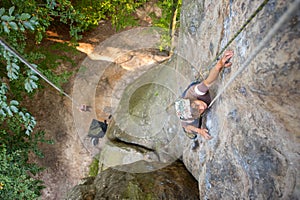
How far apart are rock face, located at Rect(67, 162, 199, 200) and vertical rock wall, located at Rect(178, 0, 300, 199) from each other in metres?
0.40

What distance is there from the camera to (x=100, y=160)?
6316 millimetres

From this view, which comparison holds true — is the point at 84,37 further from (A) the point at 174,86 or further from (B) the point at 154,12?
(A) the point at 174,86

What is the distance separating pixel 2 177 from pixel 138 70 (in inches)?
163

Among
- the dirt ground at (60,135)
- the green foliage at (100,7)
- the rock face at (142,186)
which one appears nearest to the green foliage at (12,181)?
the rock face at (142,186)

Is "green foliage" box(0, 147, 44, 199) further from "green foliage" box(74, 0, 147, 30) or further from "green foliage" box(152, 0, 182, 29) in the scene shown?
"green foliage" box(152, 0, 182, 29)

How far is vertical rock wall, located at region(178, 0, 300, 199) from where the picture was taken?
1.68 meters

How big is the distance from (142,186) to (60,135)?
12.6ft

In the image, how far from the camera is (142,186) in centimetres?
345

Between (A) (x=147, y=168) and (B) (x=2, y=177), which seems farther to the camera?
(A) (x=147, y=168)

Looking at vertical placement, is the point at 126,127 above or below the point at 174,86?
below

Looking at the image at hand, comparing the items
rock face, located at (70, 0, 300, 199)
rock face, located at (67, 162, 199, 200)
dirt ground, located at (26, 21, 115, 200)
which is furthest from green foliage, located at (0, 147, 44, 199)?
dirt ground, located at (26, 21, 115, 200)

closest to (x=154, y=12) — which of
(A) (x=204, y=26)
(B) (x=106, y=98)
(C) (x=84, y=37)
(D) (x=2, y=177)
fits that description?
(C) (x=84, y=37)

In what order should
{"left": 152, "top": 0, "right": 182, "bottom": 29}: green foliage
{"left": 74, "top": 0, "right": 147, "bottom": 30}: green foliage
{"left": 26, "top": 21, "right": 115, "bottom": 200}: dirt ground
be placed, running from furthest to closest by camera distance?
{"left": 26, "top": 21, "right": 115, "bottom": 200}: dirt ground
{"left": 74, "top": 0, "right": 147, "bottom": 30}: green foliage
{"left": 152, "top": 0, "right": 182, "bottom": 29}: green foliage

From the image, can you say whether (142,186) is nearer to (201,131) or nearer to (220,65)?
(201,131)
